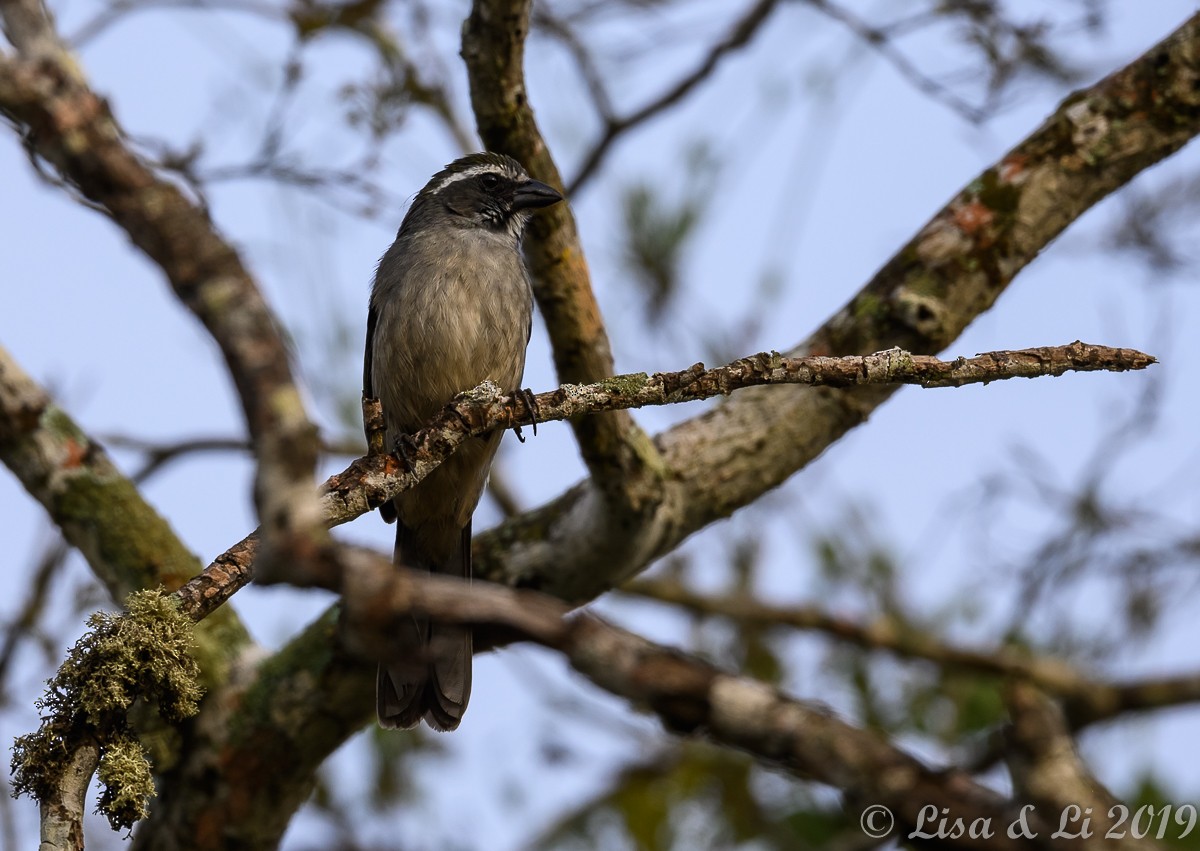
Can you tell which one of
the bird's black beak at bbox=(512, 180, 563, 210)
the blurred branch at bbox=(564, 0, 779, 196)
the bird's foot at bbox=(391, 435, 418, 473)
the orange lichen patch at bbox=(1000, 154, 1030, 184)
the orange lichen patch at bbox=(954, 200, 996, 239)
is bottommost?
the bird's foot at bbox=(391, 435, 418, 473)

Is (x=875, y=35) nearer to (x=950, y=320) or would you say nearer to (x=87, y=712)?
(x=950, y=320)

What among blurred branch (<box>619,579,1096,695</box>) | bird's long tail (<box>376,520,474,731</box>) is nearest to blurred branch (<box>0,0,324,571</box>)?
bird's long tail (<box>376,520,474,731</box>)

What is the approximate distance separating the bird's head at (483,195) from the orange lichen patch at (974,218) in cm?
159

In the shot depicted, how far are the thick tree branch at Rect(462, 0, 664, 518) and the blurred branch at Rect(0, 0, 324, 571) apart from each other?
1254 mm

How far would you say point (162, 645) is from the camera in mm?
2842

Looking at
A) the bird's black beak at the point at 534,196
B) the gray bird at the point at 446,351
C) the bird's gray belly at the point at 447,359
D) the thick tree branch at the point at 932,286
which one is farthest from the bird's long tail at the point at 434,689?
the bird's black beak at the point at 534,196

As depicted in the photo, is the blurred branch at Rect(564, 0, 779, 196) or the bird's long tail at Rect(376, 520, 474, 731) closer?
the bird's long tail at Rect(376, 520, 474, 731)

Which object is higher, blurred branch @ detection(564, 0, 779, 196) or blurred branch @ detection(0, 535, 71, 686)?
blurred branch @ detection(564, 0, 779, 196)

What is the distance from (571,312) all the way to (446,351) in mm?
560

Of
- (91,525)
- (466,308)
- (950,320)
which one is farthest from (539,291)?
(91,525)

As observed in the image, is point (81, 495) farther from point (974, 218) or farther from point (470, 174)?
point (974, 218)

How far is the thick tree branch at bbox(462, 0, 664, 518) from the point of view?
14.1 ft

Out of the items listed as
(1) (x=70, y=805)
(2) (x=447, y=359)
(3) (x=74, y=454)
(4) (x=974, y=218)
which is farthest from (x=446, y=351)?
(1) (x=70, y=805)

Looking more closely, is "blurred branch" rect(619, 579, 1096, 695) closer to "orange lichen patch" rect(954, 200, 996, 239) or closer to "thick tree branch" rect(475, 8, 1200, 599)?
"thick tree branch" rect(475, 8, 1200, 599)
